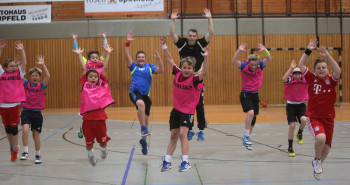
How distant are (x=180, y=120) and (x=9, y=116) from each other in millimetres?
3226

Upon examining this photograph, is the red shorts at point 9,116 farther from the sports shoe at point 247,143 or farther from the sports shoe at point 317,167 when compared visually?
the sports shoe at point 317,167

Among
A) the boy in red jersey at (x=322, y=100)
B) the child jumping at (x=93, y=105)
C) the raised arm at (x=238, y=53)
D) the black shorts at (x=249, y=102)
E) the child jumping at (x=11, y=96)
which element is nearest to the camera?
the boy in red jersey at (x=322, y=100)

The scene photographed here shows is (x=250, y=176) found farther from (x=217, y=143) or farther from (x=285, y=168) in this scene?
(x=217, y=143)

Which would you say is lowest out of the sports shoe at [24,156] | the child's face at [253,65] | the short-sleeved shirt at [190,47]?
the sports shoe at [24,156]

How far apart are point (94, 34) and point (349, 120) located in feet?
37.0

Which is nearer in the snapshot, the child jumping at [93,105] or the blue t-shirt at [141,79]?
the child jumping at [93,105]

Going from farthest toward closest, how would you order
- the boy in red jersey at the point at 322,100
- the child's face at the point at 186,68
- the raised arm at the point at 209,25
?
the raised arm at the point at 209,25, the child's face at the point at 186,68, the boy in red jersey at the point at 322,100

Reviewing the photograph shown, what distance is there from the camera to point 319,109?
5.20 meters

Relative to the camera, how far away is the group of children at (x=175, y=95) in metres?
5.20

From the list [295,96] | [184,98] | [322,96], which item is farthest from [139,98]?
[322,96]

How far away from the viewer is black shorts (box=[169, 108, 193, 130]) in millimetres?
5301

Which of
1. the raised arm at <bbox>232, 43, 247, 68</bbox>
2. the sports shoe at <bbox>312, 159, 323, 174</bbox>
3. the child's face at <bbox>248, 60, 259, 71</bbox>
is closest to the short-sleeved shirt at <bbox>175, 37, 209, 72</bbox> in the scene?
the raised arm at <bbox>232, 43, 247, 68</bbox>

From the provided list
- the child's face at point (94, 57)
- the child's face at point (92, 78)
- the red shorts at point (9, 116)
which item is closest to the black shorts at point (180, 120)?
the child's face at point (92, 78)

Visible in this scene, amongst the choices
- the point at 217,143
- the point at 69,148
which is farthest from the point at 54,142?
the point at 217,143
